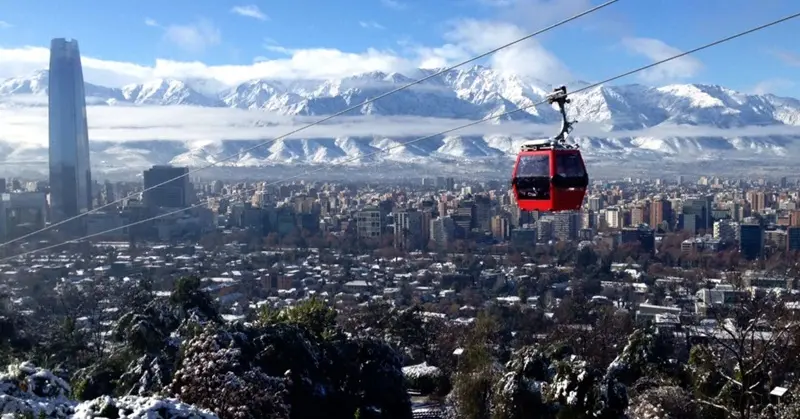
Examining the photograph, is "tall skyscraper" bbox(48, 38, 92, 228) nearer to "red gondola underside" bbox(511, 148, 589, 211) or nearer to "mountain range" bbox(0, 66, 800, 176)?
"mountain range" bbox(0, 66, 800, 176)

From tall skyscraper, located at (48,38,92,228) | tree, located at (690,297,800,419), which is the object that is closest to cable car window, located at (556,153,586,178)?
tree, located at (690,297,800,419)

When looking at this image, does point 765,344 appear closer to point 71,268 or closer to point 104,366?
point 104,366

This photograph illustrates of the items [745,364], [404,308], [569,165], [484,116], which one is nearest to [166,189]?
[404,308]

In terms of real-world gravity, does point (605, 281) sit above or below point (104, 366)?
below

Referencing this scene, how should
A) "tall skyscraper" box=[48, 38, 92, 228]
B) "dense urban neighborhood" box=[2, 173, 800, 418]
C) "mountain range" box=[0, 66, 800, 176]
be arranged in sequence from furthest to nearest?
"mountain range" box=[0, 66, 800, 176]
"tall skyscraper" box=[48, 38, 92, 228]
"dense urban neighborhood" box=[2, 173, 800, 418]

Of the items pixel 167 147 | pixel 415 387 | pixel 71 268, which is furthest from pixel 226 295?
pixel 167 147

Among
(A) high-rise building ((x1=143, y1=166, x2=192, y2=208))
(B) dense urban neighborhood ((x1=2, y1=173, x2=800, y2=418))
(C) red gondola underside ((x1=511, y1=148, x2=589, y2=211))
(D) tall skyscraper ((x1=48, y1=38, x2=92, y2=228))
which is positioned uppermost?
(D) tall skyscraper ((x1=48, y1=38, x2=92, y2=228))

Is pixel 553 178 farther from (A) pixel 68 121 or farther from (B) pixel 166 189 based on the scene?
(A) pixel 68 121
